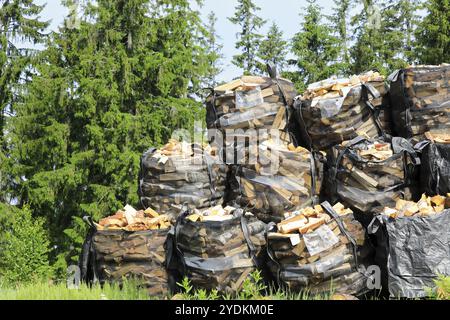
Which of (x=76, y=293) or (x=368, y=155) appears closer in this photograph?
(x=76, y=293)

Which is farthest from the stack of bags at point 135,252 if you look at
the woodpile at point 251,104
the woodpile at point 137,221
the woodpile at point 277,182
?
the woodpile at point 251,104

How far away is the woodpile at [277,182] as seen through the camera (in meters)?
5.77

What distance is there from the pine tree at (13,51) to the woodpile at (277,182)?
504 inches

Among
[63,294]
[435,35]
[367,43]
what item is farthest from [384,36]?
[63,294]

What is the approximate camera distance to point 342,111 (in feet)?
19.8

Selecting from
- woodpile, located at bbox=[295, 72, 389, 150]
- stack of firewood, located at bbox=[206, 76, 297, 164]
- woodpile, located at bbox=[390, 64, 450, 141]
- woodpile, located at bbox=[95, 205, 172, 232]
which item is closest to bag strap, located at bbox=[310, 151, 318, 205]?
woodpile, located at bbox=[295, 72, 389, 150]

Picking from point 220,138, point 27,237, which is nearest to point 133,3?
point 27,237

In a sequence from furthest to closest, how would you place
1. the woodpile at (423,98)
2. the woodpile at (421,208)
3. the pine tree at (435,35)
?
the pine tree at (435,35)
the woodpile at (423,98)
the woodpile at (421,208)

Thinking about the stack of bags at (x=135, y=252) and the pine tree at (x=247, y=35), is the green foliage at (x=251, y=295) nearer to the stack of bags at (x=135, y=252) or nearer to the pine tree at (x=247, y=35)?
the stack of bags at (x=135, y=252)

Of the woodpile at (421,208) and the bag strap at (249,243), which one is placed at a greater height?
the woodpile at (421,208)

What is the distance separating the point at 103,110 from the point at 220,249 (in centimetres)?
1101
